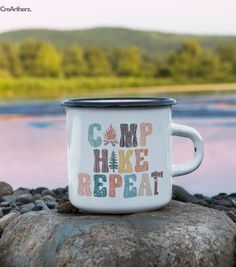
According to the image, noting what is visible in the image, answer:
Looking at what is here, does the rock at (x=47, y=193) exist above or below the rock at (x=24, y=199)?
below

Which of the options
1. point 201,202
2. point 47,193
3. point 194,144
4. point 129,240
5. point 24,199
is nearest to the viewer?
point 129,240

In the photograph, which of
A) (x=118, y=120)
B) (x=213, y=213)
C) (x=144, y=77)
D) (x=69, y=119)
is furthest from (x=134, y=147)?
(x=144, y=77)

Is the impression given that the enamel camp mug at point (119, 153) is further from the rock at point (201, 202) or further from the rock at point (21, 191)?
the rock at point (21, 191)

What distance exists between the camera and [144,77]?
15.8 feet

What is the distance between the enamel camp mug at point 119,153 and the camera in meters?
2.71

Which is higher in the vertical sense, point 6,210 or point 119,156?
point 119,156

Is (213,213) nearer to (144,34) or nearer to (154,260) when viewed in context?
(154,260)

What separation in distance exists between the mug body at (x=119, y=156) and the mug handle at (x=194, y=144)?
76 mm

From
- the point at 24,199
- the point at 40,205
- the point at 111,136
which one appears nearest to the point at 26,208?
the point at 40,205

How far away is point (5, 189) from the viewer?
4.28m

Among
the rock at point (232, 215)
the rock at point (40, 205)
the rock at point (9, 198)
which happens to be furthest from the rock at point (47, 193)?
the rock at point (232, 215)

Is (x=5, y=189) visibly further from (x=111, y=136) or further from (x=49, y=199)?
(x=111, y=136)

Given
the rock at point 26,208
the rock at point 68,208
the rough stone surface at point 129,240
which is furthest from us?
the rock at point 26,208

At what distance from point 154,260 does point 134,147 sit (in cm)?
43
